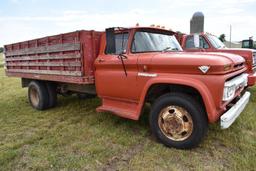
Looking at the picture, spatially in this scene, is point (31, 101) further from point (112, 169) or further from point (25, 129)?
point (112, 169)

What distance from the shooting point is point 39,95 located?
646 cm

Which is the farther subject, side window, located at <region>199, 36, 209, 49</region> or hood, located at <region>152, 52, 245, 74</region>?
side window, located at <region>199, 36, 209, 49</region>

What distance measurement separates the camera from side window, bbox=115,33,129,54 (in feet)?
14.7

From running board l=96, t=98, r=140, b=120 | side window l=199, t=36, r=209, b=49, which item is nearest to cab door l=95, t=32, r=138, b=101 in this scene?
running board l=96, t=98, r=140, b=120

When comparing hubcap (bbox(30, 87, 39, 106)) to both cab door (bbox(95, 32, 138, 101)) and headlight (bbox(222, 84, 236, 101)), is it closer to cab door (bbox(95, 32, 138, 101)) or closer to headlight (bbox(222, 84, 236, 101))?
cab door (bbox(95, 32, 138, 101))

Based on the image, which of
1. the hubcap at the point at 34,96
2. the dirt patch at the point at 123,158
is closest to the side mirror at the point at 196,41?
the dirt patch at the point at 123,158

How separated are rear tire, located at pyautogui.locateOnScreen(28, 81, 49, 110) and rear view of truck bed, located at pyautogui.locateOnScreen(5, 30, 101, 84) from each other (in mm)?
284

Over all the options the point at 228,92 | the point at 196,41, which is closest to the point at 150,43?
the point at 228,92

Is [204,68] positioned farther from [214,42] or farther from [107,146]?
[214,42]

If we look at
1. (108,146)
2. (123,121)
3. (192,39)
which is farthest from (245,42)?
(108,146)

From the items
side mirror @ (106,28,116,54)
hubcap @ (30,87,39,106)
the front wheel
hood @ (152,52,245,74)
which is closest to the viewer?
hood @ (152,52,245,74)

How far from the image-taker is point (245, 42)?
53.0ft

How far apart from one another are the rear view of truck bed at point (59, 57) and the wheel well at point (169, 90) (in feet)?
4.49

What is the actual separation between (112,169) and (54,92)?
3.89m
